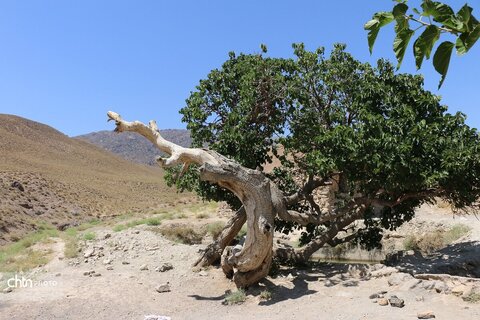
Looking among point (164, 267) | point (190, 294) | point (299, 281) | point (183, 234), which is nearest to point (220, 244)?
point (164, 267)

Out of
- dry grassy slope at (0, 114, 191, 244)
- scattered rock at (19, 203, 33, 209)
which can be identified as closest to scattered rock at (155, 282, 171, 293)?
dry grassy slope at (0, 114, 191, 244)

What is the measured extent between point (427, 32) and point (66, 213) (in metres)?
34.1

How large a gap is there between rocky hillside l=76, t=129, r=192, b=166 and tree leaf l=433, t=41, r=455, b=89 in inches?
4533

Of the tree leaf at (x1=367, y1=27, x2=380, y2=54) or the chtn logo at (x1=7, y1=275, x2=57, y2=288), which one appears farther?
the chtn logo at (x1=7, y1=275, x2=57, y2=288)

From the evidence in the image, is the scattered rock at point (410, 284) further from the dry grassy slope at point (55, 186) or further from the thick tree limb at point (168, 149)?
the dry grassy slope at point (55, 186)

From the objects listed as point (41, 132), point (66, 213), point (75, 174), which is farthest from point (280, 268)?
point (41, 132)

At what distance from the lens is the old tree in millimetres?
9773

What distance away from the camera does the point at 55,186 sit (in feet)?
129

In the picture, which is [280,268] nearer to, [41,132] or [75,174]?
[75,174]

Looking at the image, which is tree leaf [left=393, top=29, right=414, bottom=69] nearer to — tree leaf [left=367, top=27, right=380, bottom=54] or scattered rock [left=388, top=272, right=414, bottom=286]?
tree leaf [left=367, top=27, right=380, bottom=54]

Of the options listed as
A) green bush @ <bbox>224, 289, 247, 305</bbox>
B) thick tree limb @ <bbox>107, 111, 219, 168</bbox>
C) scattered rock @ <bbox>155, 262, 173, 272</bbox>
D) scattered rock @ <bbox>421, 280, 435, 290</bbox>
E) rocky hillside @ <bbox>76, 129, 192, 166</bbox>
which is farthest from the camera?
rocky hillside @ <bbox>76, 129, 192, 166</bbox>

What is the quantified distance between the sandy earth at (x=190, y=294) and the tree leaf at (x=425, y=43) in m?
7.04

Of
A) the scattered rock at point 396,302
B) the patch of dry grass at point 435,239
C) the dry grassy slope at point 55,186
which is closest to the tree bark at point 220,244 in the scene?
the scattered rock at point 396,302

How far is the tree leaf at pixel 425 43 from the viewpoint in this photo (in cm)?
191
